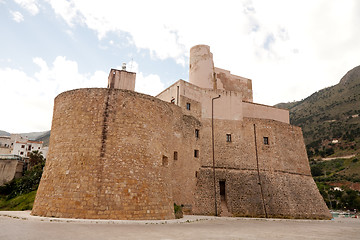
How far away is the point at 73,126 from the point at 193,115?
9.88 m

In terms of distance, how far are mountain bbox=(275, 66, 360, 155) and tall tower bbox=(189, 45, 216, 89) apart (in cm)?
6060

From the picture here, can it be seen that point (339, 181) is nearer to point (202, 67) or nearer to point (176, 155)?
point (202, 67)

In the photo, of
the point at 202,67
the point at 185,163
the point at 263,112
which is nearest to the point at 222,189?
the point at 185,163

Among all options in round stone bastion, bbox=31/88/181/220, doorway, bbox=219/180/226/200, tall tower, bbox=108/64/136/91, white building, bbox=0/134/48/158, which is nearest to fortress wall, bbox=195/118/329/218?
doorway, bbox=219/180/226/200

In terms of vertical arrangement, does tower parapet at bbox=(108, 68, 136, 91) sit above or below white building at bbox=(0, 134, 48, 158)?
below

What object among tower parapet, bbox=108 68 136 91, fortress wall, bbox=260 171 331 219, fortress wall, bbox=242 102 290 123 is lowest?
fortress wall, bbox=260 171 331 219

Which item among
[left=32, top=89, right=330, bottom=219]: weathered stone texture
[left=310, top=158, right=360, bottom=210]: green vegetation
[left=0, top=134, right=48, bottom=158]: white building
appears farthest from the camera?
[left=0, top=134, right=48, bottom=158]: white building

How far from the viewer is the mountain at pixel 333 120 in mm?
71438

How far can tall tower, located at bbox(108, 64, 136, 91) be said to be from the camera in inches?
683

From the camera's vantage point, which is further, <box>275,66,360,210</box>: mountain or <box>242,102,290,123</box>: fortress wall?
<box>275,66,360,210</box>: mountain

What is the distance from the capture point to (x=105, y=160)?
12.5m

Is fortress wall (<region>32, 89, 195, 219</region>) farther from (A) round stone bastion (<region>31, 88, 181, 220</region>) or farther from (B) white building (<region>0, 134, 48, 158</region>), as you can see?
(B) white building (<region>0, 134, 48, 158</region>)

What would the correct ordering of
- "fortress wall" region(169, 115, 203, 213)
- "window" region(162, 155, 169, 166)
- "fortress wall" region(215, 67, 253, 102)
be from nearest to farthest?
1. "window" region(162, 155, 169, 166)
2. "fortress wall" region(169, 115, 203, 213)
3. "fortress wall" region(215, 67, 253, 102)

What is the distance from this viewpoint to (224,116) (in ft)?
73.4
